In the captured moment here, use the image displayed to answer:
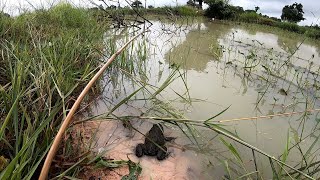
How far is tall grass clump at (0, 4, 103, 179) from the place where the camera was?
4.73 ft

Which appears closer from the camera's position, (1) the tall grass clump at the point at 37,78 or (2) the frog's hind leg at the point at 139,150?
(1) the tall grass clump at the point at 37,78

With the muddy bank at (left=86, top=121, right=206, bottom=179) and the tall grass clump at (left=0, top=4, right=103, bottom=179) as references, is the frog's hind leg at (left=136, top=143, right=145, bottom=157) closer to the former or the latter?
the muddy bank at (left=86, top=121, right=206, bottom=179)

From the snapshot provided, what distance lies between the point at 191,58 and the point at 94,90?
2550 mm

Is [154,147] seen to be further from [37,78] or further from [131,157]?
[37,78]

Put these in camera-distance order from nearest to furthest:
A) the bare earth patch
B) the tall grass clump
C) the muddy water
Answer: the tall grass clump, the bare earth patch, the muddy water

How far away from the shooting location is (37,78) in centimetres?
181

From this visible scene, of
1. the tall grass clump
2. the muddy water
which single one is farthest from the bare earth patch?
the tall grass clump

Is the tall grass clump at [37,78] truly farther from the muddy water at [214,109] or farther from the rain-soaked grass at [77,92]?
the muddy water at [214,109]

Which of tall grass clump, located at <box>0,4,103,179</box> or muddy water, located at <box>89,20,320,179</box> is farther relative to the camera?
muddy water, located at <box>89,20,320,179</box>

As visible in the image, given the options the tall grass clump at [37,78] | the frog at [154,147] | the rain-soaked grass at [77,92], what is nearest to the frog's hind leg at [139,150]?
the frog at [154,147]

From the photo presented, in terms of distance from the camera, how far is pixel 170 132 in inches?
103

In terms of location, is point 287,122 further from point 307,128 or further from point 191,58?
point 191,58

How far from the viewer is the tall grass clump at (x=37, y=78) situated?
1.44 metres

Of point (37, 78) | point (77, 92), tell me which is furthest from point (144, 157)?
point (77, 92)
